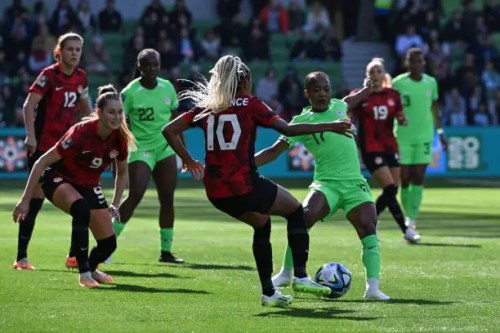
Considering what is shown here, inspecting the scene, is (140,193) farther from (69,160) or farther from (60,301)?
(60,301)

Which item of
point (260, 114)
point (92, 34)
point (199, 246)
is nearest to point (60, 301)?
point (260, 114)

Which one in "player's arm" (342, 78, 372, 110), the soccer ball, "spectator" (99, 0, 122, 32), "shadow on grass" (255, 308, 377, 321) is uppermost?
"spectator" (99, 0, 122, 32)

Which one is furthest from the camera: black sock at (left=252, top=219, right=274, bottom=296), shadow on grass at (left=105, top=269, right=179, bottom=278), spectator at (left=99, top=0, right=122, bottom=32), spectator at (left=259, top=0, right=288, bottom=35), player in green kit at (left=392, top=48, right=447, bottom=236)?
spectator at (left=259, top=0, right=288, bottom=35)

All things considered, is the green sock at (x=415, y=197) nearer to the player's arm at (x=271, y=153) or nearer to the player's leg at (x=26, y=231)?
the player's leg at (x=26, y=231)

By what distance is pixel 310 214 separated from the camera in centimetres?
1119

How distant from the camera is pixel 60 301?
10.6 m

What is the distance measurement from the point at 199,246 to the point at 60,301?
5.17 meters

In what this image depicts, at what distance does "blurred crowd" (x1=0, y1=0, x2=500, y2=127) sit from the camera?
102ft

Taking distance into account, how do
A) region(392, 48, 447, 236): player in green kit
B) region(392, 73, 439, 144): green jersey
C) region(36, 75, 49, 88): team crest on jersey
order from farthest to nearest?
region(392, 73, 439, 144): green jersey → region(392, 48, 447, 236): player in green kit → region(36, 75, 49, 88): team crest on jersey

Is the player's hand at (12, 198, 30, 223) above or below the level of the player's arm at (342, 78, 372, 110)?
below

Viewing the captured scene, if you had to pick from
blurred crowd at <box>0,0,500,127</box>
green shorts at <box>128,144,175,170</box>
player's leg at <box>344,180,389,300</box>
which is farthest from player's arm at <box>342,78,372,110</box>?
blurred crowd at <box>0,0,500,127</box>

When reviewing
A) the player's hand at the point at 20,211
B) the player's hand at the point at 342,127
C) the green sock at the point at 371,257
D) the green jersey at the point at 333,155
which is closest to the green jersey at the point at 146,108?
the green jersey at the point at 333,155

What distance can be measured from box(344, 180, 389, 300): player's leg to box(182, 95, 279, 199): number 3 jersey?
4.59ft

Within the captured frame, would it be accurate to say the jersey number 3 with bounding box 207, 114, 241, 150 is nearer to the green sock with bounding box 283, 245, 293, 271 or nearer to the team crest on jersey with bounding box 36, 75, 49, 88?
the green sock with bounding box 283, 245, 293, 271
